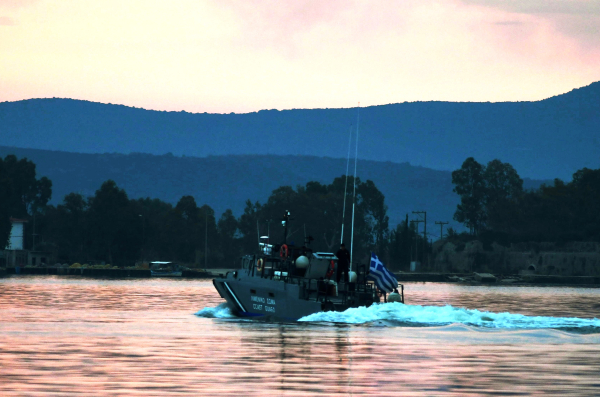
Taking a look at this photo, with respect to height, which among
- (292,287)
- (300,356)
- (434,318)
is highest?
(292,287)

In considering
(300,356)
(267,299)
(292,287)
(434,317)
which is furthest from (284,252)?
(300,356)

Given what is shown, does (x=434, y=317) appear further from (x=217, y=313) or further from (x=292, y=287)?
(x=217, y=313)

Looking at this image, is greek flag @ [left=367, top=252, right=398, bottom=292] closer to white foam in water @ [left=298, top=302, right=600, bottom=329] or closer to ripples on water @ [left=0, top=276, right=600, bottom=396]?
white foam in water @ [left=298, top=302, right=600, bottom=329]

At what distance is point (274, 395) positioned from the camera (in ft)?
69.4

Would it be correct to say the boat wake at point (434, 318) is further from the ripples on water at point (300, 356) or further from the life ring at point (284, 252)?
the life ring at point (284, 252)

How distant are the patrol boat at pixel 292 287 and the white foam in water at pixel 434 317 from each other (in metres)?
1.18

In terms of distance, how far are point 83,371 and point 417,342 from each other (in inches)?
514

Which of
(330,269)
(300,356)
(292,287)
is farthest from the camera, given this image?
(330,269)

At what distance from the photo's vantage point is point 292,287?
45656mm

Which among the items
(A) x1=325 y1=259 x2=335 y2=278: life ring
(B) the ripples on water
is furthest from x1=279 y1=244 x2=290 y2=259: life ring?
(B) the ripples on water

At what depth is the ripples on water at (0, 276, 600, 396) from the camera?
879 inches

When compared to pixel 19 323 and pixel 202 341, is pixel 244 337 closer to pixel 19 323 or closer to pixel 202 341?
pixel 202 341

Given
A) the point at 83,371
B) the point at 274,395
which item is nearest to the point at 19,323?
the point at 83,371

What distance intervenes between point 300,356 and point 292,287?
16435mm
